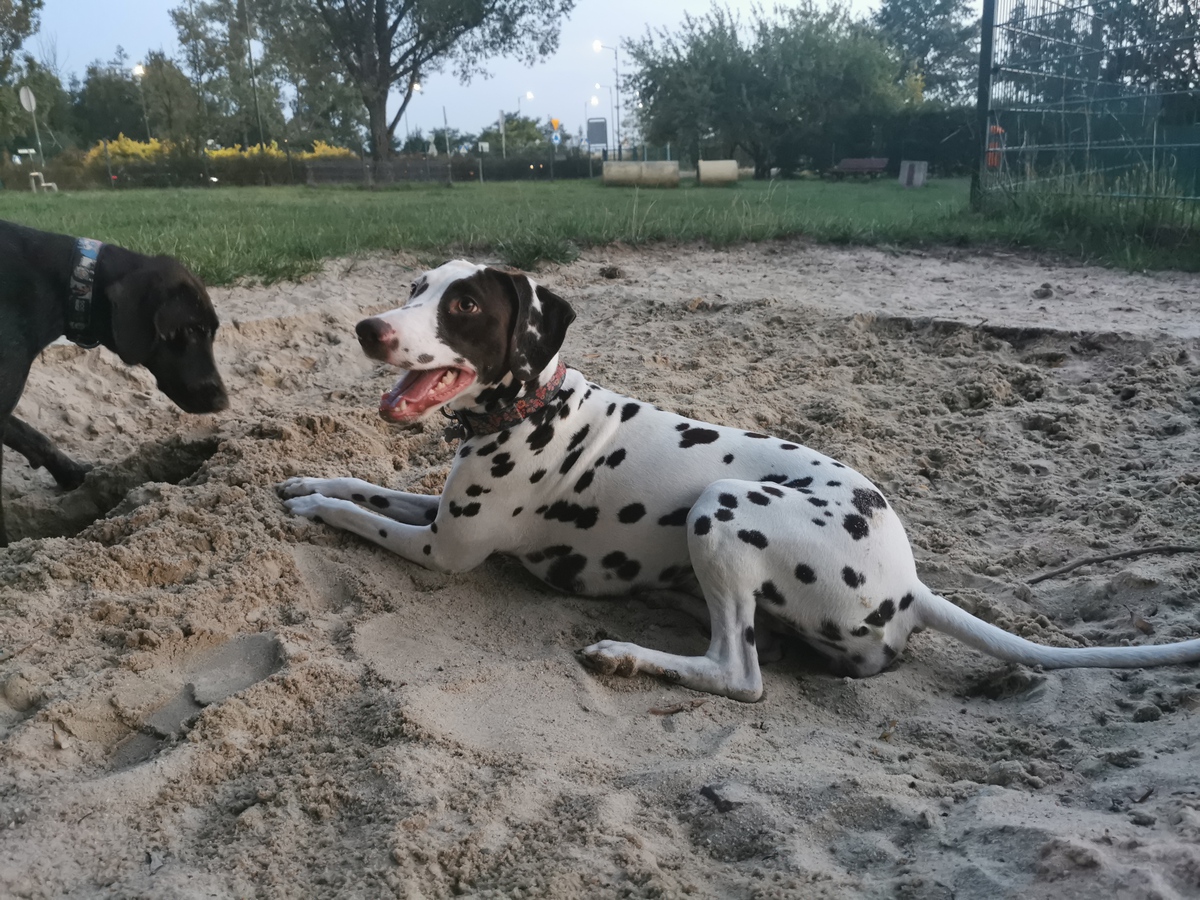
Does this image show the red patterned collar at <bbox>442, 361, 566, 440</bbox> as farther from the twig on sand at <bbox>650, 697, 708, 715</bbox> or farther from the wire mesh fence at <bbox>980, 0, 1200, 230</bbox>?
the wire mesh fence at <bbox>980, 0, 1200, 230</bbox>

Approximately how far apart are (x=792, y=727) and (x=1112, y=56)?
13.5 meters

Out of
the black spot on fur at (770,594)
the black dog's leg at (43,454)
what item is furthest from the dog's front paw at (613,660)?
the black dog's leg at (43,454)

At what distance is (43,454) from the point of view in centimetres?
484

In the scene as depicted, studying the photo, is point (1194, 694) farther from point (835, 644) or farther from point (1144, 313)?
point (1144, 313)

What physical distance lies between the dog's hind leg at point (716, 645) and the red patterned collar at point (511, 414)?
80cm

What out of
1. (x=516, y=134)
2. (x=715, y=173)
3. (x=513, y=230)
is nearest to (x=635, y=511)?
(x=513, y=230)

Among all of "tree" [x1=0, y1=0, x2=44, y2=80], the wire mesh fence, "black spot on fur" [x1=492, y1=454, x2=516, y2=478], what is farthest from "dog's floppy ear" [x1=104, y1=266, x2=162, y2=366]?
"tree" [x1=0, y1=0, x2=44, y2=80]

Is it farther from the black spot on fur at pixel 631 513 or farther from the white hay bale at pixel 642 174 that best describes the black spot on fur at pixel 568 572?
the white hay bale at pixel 642 174

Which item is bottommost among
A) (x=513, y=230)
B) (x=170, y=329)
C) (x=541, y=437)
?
(x=541, y=437)

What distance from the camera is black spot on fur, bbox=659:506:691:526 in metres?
3.63

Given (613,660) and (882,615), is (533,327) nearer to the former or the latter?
(613,660)

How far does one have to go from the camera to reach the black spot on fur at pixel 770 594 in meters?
3.36

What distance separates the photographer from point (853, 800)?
2.40 metres

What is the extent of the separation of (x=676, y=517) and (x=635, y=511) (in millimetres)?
176
